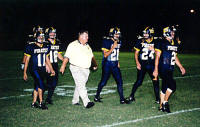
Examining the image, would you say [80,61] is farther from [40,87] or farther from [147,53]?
[147,53]

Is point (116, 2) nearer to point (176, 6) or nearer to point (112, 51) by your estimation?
point (176, 6)

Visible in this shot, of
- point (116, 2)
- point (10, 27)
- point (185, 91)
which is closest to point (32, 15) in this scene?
point (10, 27)

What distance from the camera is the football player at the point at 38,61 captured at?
7.80 meters

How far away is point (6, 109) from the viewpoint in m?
7.78

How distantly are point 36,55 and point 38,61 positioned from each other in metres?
0.15

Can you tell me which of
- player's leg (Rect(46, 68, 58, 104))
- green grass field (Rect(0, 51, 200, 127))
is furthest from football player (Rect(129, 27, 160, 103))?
player's leg (Rect(46, 68, 58, 104))

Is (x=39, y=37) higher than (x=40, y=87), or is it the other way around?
(x=39, y=37)

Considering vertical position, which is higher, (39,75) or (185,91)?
(39,75)

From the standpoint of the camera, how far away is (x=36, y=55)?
7.93 m

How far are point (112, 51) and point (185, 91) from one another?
11.2 feet

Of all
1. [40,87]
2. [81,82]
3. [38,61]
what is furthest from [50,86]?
[81,82]

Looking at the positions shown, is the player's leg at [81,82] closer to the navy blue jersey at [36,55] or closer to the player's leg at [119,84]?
the navy blue jersey at [36,55]

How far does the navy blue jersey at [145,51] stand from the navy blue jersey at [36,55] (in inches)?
97.8

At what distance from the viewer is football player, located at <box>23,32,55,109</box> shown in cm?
780
